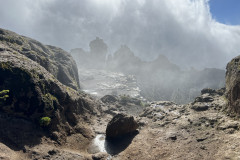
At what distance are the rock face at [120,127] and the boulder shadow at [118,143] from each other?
4.43 ft

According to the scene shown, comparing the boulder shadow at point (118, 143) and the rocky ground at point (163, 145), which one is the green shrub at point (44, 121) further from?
the boulder shadow at point (118, 143)

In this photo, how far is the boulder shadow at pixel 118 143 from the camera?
166 feet

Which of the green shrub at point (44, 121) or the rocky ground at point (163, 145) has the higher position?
the green shrub at point (44, 121)

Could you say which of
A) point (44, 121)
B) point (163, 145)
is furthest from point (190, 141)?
point (44, 121)

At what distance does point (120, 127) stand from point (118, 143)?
5.83 metres

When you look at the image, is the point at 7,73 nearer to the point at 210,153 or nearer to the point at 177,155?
the point at 177,155

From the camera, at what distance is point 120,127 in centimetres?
5931

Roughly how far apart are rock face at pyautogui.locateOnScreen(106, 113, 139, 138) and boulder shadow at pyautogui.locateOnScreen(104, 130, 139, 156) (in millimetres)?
1350

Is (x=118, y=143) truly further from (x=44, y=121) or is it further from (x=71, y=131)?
(x=44, y=121)

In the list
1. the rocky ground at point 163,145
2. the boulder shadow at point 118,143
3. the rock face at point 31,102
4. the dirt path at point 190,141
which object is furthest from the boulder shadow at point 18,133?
the dirt path at point 190,141

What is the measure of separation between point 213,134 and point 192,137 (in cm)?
544

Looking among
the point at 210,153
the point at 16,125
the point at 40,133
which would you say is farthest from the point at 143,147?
the point at 16,125

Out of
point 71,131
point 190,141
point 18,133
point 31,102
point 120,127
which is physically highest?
point 31,102

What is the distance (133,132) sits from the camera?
202 ft
